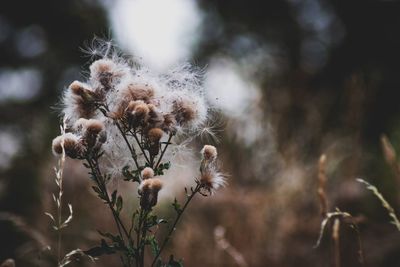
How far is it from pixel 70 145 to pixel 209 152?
0.33m

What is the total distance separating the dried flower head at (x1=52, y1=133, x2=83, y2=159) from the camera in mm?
1067

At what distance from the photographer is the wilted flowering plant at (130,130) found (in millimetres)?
1062

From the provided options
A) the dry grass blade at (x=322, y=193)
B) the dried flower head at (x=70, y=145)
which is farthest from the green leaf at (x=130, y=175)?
the dry grass blade at (x=322, y=193)

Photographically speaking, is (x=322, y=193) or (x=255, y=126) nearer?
(x=322, y=193)

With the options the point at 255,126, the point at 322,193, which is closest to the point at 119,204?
the point at 322,193

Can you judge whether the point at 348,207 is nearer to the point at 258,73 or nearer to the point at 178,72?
the point at 258,73

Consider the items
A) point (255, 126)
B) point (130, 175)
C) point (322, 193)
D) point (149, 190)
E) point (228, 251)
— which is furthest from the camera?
point (255, 126)

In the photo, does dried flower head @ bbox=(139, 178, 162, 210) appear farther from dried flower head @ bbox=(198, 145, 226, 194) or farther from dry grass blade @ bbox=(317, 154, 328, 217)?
dry grass blade @ bbox=(317, 154, 328, 217)

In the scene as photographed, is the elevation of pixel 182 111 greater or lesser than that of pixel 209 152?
greater

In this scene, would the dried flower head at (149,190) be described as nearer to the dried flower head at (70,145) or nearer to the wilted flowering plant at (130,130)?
the wilted flowering plant at (130,130)

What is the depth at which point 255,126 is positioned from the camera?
13.3 feet

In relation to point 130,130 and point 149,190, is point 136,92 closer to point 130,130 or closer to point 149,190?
point 130,130

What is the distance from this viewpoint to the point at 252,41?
8172 mm

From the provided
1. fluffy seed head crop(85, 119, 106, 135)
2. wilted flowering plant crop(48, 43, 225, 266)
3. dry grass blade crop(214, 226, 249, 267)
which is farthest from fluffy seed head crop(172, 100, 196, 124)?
dry grass blade crop(214, 226, 249, 267)
